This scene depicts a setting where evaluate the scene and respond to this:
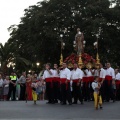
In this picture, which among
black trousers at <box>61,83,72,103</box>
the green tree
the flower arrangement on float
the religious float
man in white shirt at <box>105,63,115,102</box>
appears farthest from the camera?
the green tree

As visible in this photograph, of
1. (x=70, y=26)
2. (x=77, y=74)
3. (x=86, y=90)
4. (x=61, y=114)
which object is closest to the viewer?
(x=61, y=114)

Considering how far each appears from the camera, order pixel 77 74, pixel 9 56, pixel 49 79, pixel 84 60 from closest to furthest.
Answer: pixel 77 74
pixel 49 79
pixel 84 60
pixel 9 56

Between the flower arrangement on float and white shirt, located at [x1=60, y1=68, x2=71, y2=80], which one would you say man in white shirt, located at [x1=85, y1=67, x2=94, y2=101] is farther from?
the flower arrangement on float

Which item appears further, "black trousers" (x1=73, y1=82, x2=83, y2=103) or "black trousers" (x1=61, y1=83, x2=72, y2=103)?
"black trousers" (x1=73, y1=82, x2=83, y2=103)

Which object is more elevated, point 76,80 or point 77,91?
point 76,80

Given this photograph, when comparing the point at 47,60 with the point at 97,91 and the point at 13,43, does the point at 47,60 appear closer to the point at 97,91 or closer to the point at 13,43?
the point at 13,43

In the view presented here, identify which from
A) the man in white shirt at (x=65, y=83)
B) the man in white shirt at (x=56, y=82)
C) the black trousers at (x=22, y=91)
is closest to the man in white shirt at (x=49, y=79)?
the man in white shirt at (x=56, y=82)

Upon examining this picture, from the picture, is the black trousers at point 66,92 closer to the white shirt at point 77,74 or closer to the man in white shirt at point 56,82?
the white shirt at point 77,74

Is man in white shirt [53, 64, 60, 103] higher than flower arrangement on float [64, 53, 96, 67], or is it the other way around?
flower arrangement on float [64, 53, 96, 67]

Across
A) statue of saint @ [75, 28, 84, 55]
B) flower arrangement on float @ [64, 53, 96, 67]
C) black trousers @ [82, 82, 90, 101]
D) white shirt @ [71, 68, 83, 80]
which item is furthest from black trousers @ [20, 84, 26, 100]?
statue of saint @ [75, 28, 84, 55]

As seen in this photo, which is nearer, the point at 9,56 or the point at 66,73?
the point at 66,73

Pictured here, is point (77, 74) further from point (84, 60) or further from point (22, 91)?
point (84, 60)

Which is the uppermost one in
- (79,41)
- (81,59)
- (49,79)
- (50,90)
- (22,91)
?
(79,41)

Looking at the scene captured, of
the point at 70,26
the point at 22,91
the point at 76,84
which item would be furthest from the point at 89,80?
the point at 70,26
